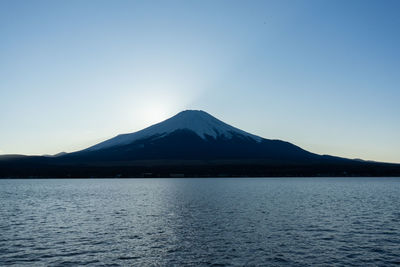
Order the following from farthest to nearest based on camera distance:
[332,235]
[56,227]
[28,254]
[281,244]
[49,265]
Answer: [56,227] → [332,235] → [281,244] → [28,254] → [49,265]

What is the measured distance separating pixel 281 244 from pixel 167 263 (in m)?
14.1

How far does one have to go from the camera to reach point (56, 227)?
53.8m

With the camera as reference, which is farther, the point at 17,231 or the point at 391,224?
the point at 391,224

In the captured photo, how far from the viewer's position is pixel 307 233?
157ft

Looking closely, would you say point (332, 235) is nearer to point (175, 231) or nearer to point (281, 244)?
point (281, 244)

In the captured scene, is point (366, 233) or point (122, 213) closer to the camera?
point (366, 233)

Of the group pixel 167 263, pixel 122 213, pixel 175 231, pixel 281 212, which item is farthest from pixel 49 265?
pixel 281 212

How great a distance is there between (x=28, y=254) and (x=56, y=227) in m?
17.1

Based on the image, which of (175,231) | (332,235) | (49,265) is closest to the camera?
(49,265)

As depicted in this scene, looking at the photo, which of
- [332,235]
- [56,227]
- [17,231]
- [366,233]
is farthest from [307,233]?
[17,231]

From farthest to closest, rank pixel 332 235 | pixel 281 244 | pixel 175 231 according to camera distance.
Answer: pixel 175 231, pixel 332 235, pixel 281 244

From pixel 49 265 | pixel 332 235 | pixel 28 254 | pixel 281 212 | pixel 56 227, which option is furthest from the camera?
pixel 281 212

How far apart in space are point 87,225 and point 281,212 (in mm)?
35266

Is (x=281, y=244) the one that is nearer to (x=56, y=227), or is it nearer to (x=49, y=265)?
(x=49, y=265)
